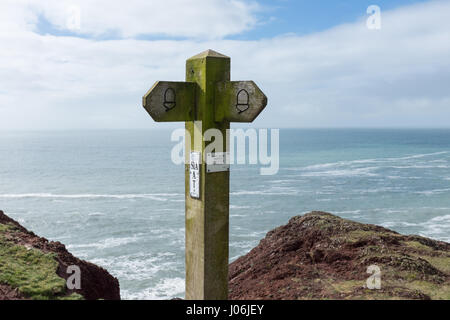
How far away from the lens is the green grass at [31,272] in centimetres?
559

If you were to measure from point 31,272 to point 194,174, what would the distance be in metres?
3.01

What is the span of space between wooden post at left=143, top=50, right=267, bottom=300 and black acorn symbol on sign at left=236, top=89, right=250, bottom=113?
0.01m

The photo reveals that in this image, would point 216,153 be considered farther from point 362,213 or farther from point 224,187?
point 362,213

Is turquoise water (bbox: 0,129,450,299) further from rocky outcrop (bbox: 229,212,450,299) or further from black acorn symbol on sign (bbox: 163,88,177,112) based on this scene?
black acorn symbol on sign (bbox: 163,88,177,112)

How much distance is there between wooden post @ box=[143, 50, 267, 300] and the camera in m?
4.94

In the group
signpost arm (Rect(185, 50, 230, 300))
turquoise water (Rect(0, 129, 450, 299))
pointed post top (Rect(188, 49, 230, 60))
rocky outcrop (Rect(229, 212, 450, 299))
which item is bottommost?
turquoise water (Rect(0, 129, 450, 299))

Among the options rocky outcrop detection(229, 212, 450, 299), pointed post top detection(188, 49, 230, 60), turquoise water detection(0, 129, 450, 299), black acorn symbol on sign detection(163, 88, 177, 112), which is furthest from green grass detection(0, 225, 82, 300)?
turquoise water detection(0, 129, 450, 299)

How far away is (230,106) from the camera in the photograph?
4887 mm

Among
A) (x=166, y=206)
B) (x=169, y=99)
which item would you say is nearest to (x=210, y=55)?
(x=169, y=99)

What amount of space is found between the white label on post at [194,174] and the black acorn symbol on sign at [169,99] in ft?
2.03

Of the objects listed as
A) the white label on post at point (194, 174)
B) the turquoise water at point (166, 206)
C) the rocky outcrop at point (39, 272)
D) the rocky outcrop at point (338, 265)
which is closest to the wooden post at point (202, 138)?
the white label on post at point (194, 174)

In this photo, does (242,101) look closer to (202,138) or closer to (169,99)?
(202,138)

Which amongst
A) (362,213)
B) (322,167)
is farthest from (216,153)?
(322,167)
